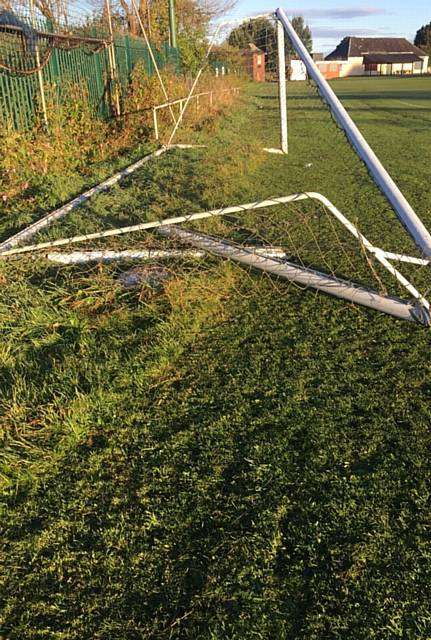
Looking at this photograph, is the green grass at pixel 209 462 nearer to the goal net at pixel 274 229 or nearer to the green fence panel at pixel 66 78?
the goal net at pixel 274 229

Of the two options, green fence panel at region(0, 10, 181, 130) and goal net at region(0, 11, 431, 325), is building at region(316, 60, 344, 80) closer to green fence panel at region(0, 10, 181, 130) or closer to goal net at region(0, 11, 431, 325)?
green fence panel at region(0, 10, 181, 130)

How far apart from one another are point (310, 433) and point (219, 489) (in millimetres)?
598

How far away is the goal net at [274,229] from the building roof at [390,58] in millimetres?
101515

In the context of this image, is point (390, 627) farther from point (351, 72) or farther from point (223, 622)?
point (351, 72)

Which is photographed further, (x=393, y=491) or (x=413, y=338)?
(x=413, y=338)

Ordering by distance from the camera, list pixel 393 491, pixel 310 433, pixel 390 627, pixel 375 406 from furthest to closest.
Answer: pixel 375 406 → pixel 310 433 → pixel 393 491 → pixel 390 627

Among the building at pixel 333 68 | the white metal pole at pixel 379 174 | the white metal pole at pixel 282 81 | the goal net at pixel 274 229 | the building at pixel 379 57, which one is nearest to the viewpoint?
the white metal pole at pixel 379 174

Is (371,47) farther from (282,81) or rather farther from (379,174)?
(379,174)

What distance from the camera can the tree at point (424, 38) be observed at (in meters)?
110

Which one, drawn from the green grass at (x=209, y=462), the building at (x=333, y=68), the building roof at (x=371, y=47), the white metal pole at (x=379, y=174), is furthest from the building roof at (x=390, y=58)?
the green grass at (x=209, y=462)

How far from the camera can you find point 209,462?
2609mm

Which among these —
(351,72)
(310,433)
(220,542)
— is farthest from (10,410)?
(351,72)

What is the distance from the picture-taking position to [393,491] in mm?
2404

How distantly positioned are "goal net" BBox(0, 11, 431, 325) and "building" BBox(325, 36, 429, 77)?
101m
